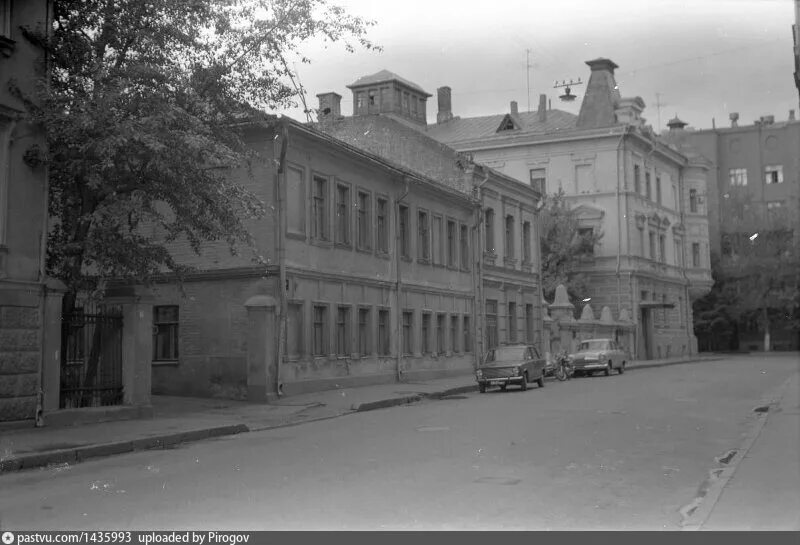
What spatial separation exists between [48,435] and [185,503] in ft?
25.0

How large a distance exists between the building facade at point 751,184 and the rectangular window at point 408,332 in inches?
1854

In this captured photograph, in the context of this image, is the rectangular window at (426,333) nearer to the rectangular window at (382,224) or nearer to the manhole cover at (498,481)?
the rectangular window at (382,224)

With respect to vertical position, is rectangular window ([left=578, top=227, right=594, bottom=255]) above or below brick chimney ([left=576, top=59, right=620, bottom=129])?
below

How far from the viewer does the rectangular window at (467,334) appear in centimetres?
3951

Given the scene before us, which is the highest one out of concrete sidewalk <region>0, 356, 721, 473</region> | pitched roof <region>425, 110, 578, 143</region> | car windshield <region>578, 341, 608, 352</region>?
pitched roof <region>425, 110, 578, 143</region>

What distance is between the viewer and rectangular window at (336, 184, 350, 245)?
29.5m

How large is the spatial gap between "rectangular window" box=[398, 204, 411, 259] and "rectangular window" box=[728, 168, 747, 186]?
60678mm

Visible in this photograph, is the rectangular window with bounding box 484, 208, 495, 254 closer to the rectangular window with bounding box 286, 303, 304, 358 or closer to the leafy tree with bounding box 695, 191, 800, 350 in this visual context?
the rectangular window with bounding box 286, 303, 304, 358

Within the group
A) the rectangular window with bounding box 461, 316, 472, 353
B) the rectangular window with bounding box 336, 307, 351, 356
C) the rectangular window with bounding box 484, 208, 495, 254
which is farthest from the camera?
the rectangular window with bounding box 484, 208, 495, 254

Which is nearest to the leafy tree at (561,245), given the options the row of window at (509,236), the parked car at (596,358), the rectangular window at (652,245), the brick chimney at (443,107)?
the rectangular window at (652,245)

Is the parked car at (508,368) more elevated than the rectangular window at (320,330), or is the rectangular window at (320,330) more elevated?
the rectangular window at (320,330)

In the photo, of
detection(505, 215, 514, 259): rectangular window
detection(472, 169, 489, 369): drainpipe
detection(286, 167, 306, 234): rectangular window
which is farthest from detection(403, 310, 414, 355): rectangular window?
detection(505, 215, 514, 259): rectangular window

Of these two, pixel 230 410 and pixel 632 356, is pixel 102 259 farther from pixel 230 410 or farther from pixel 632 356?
pixel 632 356

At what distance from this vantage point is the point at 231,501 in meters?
9.08
